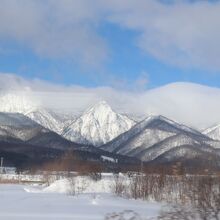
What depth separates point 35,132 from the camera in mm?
192750

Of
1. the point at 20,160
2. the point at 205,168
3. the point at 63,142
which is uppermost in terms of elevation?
the point at 63,142

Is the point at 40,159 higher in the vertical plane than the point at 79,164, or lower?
higher

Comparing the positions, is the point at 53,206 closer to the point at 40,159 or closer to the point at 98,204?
the point at 98,204

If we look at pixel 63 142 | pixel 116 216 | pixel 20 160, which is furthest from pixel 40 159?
pixel 116 216

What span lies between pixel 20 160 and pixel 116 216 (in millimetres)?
110708

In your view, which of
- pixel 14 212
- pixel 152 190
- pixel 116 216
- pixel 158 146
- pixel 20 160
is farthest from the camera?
pixel 158 146

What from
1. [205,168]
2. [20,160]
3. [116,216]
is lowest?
[116,216]

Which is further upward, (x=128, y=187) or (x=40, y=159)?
(x=40, y=159)

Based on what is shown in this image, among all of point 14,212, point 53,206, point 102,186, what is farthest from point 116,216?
point 102,186

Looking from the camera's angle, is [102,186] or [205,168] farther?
[102,186]

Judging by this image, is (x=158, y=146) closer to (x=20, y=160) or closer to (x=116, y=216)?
(x=20, y=160)

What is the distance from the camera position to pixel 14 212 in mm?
12508

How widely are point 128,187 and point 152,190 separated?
147 cm

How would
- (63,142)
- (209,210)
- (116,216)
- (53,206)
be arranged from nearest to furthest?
(209,210) → (116,216) → (53,206) → (63,142)
